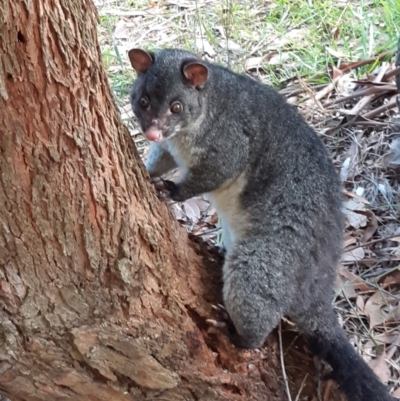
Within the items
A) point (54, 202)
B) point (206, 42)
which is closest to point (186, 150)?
point (54, 202)

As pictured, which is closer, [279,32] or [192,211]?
[192,211]

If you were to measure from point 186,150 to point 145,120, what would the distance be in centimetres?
28

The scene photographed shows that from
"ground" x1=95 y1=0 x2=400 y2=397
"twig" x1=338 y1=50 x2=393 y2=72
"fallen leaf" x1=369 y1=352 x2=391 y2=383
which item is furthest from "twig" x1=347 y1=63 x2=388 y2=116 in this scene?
"fallen leaf" x1=369 y1=352 x2=391 y2=383

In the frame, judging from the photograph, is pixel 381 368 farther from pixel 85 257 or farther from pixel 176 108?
pixel 85 257

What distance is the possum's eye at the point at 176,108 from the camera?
3043mm

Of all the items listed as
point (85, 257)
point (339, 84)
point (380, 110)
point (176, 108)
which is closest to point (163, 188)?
point (176, 108)

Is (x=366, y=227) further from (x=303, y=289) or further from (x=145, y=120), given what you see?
(x=145, y=120)

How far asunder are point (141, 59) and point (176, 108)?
11.6 inches

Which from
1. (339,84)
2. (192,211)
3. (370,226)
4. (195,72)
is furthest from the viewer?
(339,84)

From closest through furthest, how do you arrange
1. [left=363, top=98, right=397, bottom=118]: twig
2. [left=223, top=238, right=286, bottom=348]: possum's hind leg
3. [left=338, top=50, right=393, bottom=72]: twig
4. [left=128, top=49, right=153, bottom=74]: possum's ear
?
[left=223, top=238, right=286, bottom=348]: possum's hind leg < [left=128, top=49, right=153, bottom=74]: possum's ear < [left=363, top=98, right=397, bottom=118]: twig < [left=338, top=50, right=393, bottom=72]: twig

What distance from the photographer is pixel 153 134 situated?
294 centimetres

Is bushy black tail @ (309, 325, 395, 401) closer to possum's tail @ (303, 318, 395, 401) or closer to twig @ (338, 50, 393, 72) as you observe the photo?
possum's tail @ (303, 318, 395, 401)

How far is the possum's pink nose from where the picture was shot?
2930 millimetres

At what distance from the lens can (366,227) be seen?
13.6 feet
